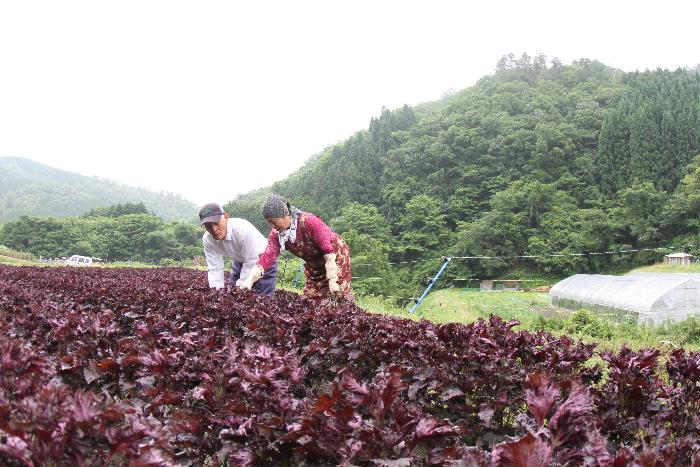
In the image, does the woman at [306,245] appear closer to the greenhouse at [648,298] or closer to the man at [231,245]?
the man at [231,245]

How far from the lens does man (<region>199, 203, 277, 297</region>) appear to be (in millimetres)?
5082

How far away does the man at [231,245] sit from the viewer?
5.08m

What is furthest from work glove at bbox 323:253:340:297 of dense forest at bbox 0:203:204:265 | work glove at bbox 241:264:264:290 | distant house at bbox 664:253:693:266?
dense forest at bbox 0:203:204:265

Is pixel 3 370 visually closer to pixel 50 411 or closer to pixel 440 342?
pixel 50 411

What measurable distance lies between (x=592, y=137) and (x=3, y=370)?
64.1m

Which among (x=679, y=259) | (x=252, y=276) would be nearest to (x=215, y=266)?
(x=252, y=276)

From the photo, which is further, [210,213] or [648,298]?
[648,298]

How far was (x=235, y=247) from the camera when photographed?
5.58 metres

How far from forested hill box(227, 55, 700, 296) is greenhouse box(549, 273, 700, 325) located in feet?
83.2

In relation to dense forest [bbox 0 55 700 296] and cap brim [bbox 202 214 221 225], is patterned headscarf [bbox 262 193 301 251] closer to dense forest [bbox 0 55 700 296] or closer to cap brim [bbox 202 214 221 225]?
cap brim [bbox 202 214 221 225]

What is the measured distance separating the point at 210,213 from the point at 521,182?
5252 centimetres

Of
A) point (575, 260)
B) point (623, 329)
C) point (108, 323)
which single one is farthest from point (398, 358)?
point (575, 260)

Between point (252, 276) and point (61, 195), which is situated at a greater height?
point (252, 276)

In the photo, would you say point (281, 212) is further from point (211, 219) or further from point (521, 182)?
point (521, 182)
